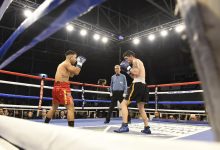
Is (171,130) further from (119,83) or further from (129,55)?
(119,83)

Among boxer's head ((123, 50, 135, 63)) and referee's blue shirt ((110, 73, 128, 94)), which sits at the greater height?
boxer's head ((123, 50, 135, 63))

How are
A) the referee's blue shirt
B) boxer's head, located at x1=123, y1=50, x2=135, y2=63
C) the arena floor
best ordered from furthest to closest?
the referee's blue shirt < boxer's head, located at x1=123, y1=50, x2=135, y2=63 < the arena floor

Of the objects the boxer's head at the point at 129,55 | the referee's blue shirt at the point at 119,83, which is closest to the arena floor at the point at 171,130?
the referee's blue shirt at the point at 119,83

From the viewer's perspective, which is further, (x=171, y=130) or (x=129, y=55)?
(x=171, y=130)

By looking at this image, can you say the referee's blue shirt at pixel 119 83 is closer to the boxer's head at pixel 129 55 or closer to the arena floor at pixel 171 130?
the arena floor at pixel 171 130

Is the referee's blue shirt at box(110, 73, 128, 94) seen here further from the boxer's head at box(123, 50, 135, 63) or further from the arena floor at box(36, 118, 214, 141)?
the boxer's head at box(123, 50, 135, 63)

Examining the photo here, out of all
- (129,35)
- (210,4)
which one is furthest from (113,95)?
(129,35)

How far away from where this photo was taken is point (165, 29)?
8672mm

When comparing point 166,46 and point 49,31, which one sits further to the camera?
point 166,46

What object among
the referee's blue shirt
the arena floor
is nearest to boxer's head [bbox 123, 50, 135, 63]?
the arena floor

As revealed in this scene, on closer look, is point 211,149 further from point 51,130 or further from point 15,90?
point 15,90

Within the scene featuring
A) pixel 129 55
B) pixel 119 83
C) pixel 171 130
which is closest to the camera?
pixel 129 55

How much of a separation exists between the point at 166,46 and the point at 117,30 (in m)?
3.93

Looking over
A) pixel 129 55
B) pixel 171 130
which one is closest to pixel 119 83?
pixel 129 55
